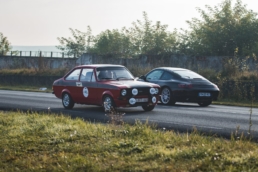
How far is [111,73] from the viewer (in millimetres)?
19828

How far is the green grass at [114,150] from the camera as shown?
347 inches

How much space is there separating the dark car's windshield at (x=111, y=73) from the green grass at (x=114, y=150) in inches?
266

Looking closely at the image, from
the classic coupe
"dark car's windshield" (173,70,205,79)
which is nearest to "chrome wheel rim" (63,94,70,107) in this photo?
the classic coupe

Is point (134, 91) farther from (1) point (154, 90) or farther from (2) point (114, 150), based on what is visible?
(2) point (114, 150)

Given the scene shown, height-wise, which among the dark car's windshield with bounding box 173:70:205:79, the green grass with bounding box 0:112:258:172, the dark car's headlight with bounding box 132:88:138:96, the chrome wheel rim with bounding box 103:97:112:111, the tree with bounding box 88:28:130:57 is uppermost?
the tree with bounding box 88:28:130:57

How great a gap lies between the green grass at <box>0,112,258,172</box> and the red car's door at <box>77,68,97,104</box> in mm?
6556

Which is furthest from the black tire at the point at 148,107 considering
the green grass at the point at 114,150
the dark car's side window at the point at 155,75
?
the green grass at the point at 114,150

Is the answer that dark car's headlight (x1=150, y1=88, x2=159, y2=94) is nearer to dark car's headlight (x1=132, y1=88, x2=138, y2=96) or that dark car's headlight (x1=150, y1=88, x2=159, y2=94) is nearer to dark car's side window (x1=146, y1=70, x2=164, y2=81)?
dark car's headlight (x1=132, y1=88, x2=138, y2=96)

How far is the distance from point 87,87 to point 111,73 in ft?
2.97

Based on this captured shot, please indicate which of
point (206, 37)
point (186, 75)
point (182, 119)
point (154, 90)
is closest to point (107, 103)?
point (154, 90)

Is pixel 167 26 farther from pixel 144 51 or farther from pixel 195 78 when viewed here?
pixel 195 78

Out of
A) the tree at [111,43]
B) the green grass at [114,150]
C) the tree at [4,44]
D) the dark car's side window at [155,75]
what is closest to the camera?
the green grass at [114,150]

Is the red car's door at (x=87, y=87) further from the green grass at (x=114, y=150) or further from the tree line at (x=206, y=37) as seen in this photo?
the tree line at (x=206, y=37)

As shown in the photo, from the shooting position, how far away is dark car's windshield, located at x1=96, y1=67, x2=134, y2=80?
1965cm
